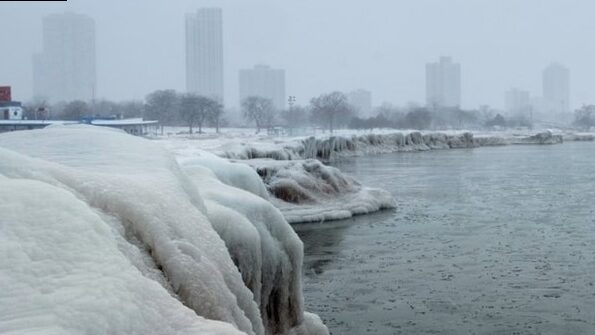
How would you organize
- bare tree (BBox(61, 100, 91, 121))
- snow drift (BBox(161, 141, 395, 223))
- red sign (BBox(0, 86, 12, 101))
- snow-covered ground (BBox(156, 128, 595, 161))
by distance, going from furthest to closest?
bare tree (BBox(61, 100, 91, 121))
red sign (BBox(0, 86, 12, 101))
snow-covered ground (BBox(156, 128, 595, 161))
snow drift (BBox(161, 141, 395, 223))

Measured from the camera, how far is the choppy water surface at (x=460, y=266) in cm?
1192

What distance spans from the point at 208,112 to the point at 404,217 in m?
86.4

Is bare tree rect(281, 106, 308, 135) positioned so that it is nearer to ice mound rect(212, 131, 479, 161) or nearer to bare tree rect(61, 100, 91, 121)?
bare tree rect(61, 100, 91, 121)

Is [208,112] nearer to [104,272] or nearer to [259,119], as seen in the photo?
[259,119]

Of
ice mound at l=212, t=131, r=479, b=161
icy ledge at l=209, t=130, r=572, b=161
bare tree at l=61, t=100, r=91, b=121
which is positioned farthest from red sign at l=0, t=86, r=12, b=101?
ice mound at l=212, t=131, r=479, b=161

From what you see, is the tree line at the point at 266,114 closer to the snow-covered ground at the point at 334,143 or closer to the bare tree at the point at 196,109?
the bare tree at the point at 196,109

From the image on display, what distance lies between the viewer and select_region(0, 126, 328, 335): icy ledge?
3.46 m

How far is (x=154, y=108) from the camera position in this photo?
118000 mm

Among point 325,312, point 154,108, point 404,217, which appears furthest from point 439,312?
point 154,108

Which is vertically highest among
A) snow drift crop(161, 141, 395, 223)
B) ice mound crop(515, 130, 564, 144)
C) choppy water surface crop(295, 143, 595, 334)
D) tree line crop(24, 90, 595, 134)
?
tree line crop(24, 90, 595, 134)

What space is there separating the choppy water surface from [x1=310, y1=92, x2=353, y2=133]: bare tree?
10320cm

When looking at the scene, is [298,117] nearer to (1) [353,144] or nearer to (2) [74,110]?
(2) [74,110]

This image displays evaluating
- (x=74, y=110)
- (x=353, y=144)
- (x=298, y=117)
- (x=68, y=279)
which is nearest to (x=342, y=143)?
(x=353, y=144)

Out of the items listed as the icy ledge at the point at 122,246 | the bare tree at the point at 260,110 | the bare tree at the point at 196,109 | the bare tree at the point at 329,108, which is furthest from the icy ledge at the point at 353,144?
the bare tree at the point at 260,110
